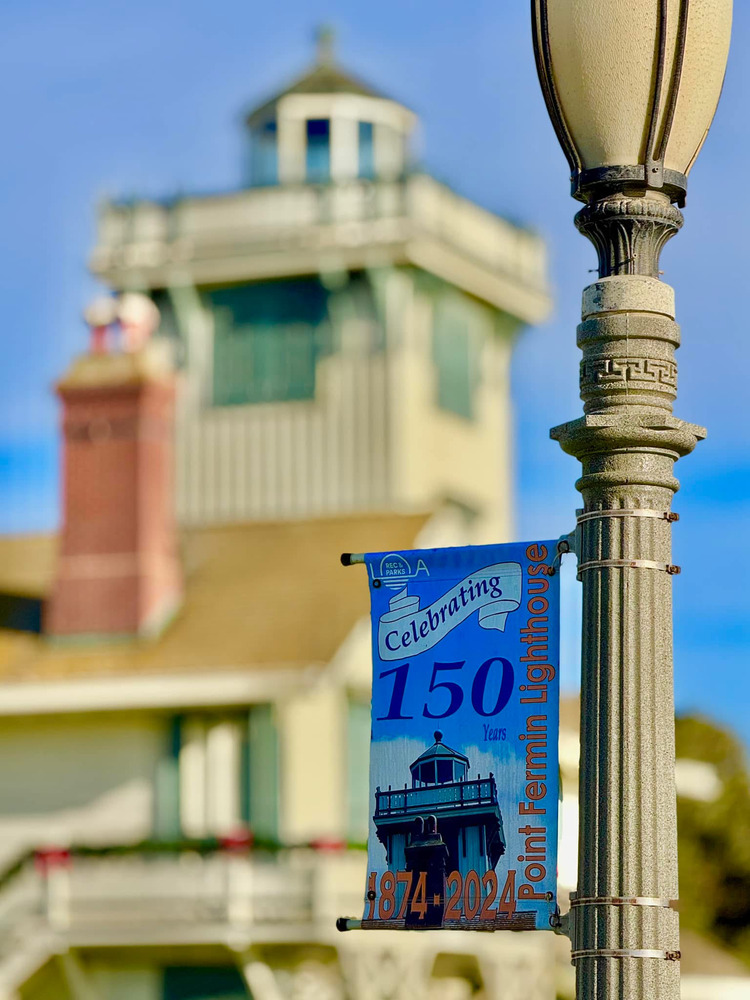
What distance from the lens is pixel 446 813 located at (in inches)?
297

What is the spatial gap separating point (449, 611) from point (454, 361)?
28784 mm

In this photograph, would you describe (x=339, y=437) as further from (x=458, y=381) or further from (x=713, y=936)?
(x=713, y=936)

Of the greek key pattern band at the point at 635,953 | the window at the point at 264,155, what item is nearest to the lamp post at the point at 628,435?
the greek key pattern band at the point at 635,953

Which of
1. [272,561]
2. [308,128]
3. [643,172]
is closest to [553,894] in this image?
[643,172]

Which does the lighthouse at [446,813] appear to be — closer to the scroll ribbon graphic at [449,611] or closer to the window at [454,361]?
the scroll ribbon graphic at [449,611]

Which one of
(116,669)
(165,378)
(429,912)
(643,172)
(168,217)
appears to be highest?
(168,217)

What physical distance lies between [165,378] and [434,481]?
5.69 m

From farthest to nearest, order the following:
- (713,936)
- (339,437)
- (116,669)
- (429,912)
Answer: (713,936), (339,437), (116,669), (429,912)

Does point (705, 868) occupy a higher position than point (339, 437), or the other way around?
point (339, 437)

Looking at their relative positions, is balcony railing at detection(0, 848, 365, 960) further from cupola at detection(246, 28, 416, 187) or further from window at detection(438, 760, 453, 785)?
window at detection(438, 760, 453, 785)

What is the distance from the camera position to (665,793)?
7.01m

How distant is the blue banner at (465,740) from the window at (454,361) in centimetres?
2826

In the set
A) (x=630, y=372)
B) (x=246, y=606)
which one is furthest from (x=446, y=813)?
(x=246, y=606)

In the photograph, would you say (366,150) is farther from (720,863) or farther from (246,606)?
(720,863)
